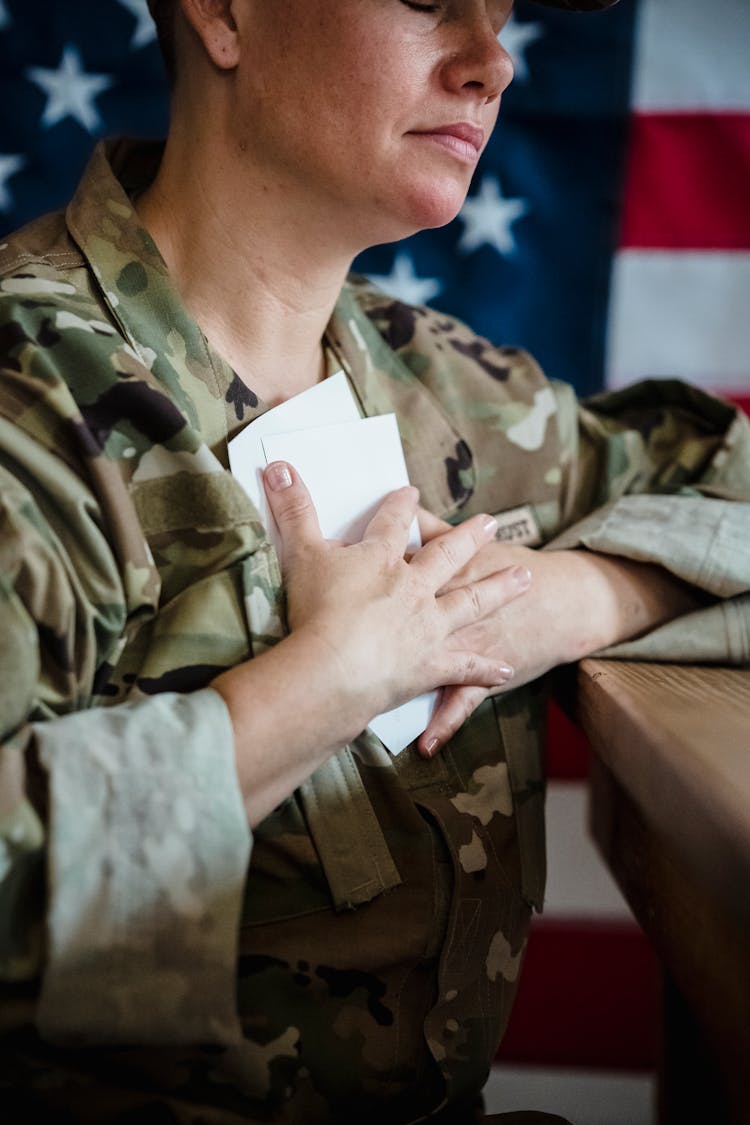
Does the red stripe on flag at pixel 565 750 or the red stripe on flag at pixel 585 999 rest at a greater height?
the red stripe on flag at pixel 565 750

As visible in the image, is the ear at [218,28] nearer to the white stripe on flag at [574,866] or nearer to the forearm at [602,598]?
the forearm at [602,598]

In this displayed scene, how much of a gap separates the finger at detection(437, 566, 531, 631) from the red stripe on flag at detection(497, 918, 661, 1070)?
2.61 ft

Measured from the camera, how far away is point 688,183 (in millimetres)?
1334

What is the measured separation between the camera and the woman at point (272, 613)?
1.90 feet

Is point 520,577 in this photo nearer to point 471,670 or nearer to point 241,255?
point 471,670

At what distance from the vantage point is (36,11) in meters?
1.29

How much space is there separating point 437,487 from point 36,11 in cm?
86

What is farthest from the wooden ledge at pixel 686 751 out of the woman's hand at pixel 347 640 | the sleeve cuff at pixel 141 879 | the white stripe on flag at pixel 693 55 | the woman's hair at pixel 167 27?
the white stripe on flag at pixel 693 55

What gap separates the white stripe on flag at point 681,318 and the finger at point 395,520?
64 centimetres

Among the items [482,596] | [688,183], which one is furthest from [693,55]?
[482,596]

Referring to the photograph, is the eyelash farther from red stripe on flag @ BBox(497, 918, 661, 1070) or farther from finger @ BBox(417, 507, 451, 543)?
red stripe on flag @ BBox(497, 918, 661, 1070)

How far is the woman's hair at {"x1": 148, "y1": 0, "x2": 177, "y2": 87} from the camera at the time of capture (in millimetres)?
865

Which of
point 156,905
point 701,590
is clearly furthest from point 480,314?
point 156,905

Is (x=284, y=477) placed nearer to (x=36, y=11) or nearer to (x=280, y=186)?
(x=280, y=186)
